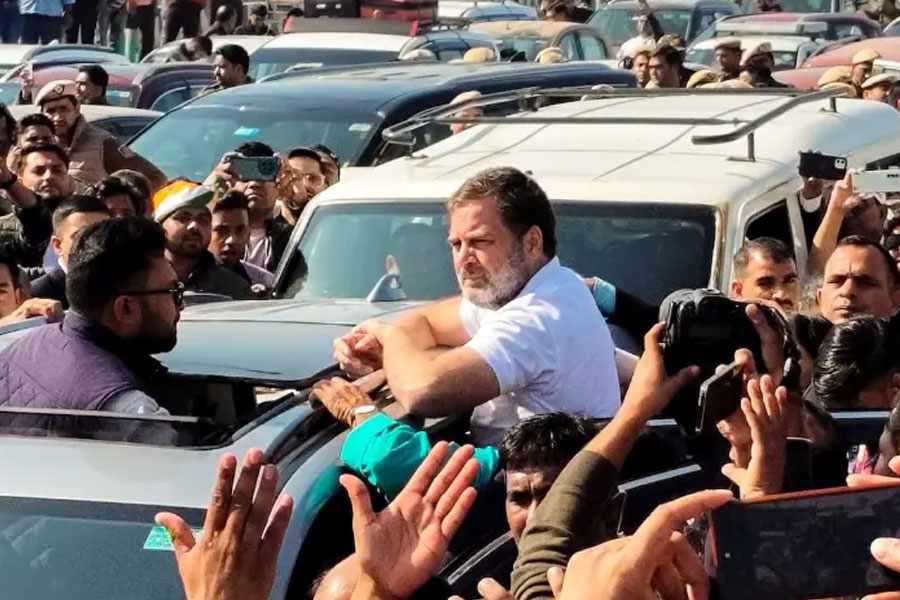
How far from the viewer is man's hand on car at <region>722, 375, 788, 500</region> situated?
3.31m

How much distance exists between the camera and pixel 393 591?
296 cm

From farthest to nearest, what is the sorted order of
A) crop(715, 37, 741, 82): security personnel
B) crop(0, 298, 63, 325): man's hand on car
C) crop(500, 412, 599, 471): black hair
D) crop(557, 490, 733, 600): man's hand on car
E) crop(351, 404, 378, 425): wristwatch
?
→ crop(715, 37, 741, 82): security personnel → crop(0, 298, 63, 325): man's hand on car → crop(351, 404, 378, 425): wristwatch → crop(500, 412, 599, 471): black hair → crop(557, 490, 733, 600): man's hand on car

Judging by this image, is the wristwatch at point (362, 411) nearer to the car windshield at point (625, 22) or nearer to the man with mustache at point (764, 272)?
the man with mustache at point (764, 272)

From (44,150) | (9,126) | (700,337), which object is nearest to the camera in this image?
(700,337)

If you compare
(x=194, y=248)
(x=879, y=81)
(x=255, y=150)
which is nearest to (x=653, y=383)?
(x=194, y=248)

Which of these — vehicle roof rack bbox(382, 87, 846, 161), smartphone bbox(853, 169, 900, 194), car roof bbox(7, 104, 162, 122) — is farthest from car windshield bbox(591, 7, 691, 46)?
smartphone bbox(853, 169, 900, 194)

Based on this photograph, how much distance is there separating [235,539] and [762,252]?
11.1 feet

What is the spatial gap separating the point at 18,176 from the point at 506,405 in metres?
4.48

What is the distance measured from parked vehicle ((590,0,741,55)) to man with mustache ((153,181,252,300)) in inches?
667

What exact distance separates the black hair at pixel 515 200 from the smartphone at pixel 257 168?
3988 mm

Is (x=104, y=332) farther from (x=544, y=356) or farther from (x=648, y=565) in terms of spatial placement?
(x=648, y=565)

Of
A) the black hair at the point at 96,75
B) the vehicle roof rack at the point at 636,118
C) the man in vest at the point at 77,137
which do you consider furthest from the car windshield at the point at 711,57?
the vehicle roof rack at the point at 636,118

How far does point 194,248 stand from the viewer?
24.1 ft

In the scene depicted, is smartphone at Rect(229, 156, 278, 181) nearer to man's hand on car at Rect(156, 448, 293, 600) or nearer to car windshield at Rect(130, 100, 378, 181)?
car windshield at Rect(130, 100, 378, 181)
